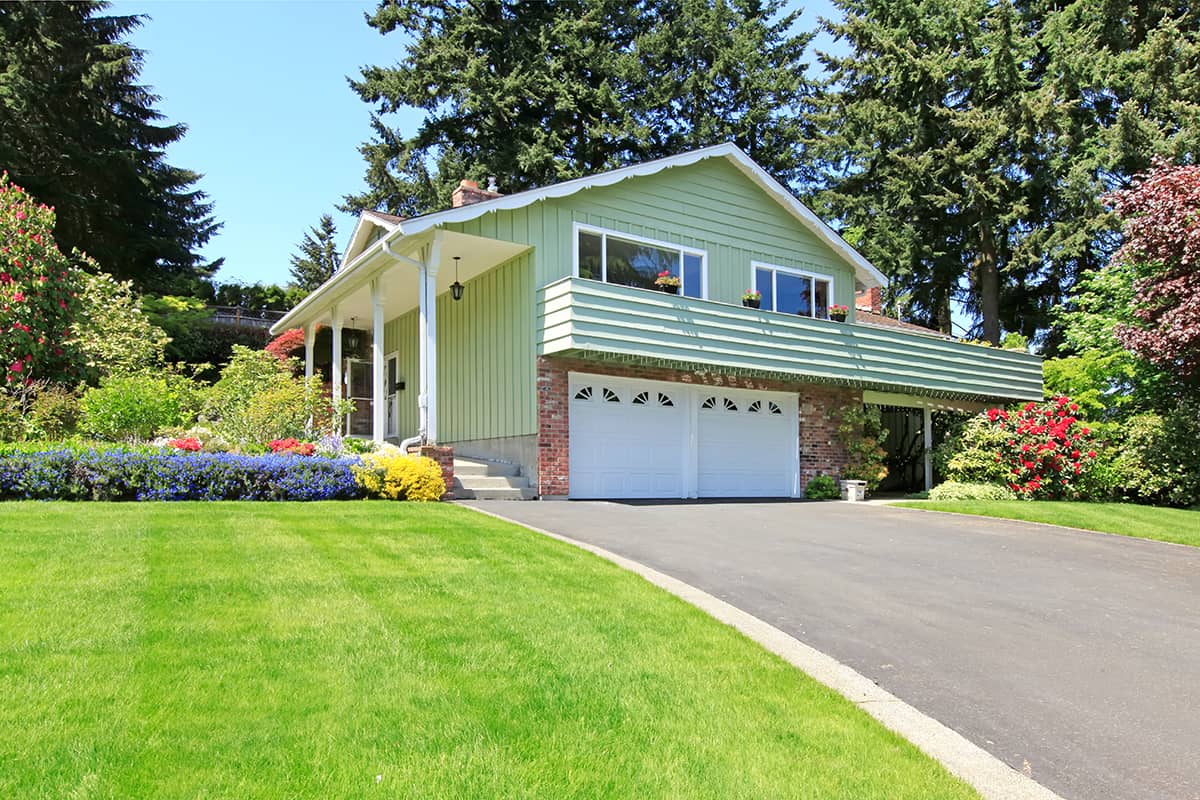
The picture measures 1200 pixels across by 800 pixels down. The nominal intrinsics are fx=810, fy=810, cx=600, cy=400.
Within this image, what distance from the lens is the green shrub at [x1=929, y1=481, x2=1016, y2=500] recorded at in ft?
48.7

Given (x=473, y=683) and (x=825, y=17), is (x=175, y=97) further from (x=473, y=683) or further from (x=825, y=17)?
(x=473, y=683)

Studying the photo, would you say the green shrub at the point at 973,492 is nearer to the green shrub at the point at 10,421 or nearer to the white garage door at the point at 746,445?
the white garage door at the point at 746,445

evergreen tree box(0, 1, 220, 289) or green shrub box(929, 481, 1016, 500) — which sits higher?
evergreen tree box(0, 1, 220, 289)

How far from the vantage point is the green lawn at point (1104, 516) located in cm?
1023

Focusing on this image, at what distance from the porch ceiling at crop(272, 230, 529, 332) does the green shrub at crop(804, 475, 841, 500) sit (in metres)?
7.38

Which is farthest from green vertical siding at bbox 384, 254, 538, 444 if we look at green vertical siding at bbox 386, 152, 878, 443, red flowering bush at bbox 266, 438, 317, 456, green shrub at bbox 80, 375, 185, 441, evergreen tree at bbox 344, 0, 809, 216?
evergreen tree at bbox 344, 0, 809, 216

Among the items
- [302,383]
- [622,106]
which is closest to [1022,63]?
[622,106]

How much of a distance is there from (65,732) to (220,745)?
0.57 m

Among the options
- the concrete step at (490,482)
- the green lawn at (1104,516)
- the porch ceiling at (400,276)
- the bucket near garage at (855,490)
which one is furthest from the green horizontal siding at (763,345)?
the green lawn at (1104,516)

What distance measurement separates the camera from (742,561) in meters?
7.26

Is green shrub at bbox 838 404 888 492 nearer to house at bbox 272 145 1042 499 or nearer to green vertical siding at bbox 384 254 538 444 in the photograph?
house at bbox 272 145 1042 499

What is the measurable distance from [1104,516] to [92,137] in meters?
30.6

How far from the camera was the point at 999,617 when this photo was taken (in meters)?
5.56

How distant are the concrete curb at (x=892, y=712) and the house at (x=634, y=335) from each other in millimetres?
7026
